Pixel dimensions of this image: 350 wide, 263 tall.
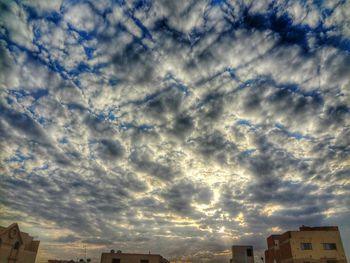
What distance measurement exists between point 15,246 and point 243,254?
182 ft

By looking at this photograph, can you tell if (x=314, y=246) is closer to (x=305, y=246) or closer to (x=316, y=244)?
(x=316, y=244)

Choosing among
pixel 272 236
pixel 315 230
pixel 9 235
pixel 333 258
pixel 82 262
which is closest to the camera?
pixel 9 235

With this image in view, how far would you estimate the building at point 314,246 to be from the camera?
5597cm

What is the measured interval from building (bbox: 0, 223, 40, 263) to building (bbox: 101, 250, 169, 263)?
19552mm

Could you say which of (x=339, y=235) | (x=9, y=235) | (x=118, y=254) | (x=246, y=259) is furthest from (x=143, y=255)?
(x=339, y=235)

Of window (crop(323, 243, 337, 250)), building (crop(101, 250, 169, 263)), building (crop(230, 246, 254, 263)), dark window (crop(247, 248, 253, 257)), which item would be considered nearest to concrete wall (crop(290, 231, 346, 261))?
window (crop(323, 243, 337, 250))

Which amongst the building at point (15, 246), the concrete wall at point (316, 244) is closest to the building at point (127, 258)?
the building at point (15, 246)

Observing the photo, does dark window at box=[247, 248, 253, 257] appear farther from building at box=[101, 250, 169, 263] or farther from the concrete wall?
building at box=[101, 250, 169, 263]

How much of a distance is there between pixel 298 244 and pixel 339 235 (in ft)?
32.9

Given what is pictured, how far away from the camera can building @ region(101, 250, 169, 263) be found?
229ft

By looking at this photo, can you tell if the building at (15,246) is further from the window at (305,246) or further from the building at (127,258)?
the window at (305,246)

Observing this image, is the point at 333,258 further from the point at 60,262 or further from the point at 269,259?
the point at 60,262

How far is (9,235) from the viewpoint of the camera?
2032 inches

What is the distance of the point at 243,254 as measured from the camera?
6500 centimetres
